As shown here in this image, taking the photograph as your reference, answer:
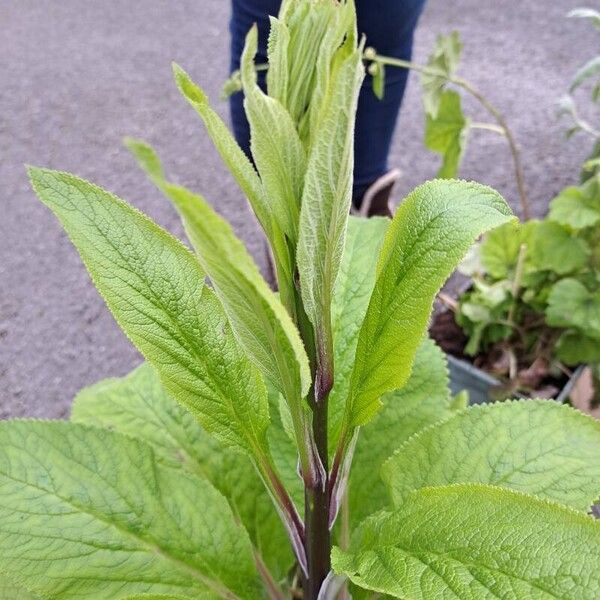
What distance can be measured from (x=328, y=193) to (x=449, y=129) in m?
0.79

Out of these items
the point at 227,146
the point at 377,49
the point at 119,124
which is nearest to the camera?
the point at 227,146

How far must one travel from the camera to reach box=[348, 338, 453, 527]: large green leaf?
533 mm

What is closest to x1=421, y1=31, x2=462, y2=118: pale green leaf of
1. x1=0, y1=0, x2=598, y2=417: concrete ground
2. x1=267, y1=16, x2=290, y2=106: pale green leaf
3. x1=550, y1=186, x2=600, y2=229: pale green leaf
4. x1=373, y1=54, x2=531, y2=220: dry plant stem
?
x1=373, y1=54, x2=531, y2=220: dry plant stem

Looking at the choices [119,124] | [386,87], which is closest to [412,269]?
[386,87]

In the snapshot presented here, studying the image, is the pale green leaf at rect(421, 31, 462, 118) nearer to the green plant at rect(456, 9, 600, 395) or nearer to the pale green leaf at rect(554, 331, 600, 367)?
the green plant at rect(456, 9, 600, 395)

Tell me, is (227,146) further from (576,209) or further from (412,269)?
(576,209)

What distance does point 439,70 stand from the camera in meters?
1.01

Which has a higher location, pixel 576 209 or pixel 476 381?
pixel 576 209

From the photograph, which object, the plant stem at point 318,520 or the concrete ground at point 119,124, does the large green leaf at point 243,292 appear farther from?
the concrete ground at point 119,124

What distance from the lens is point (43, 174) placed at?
0.39m

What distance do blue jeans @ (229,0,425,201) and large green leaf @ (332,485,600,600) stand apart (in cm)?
84

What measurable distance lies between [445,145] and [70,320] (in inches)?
31.3

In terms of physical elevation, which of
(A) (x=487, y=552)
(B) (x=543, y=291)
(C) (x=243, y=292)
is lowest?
(B) (x=543, y=291)

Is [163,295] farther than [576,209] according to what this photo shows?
No
